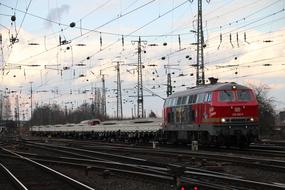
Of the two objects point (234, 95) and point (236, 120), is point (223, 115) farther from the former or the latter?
point (234, 95)

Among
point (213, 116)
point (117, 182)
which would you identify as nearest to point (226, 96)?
point (213, 116)

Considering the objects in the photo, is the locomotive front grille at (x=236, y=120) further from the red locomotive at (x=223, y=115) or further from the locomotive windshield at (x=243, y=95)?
the locomotive windshield at (x=243, y=95)

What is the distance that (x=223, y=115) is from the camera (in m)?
28.2

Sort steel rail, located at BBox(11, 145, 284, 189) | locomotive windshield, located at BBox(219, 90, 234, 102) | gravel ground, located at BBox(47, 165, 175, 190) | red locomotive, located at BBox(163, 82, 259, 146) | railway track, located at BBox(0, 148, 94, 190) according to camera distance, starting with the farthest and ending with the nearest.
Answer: locomotive windshield, located at BBox(219, 90, 234, 102) → red locomotive, located at BBox(163, 82, 259, 146) → railway track, located at BBox(0, 148, 94, 190) → gravel ground, located at BBox(47, 165, 175, 190) → steel rail, located at BBox(11, 145, 284, 189)

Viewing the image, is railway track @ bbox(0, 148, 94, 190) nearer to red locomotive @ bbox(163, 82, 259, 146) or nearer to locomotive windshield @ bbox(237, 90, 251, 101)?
red locomotive @ bbox(163, 82, 259, 146)

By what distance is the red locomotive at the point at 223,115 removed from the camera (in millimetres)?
27953

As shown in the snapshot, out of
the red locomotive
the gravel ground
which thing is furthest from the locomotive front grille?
the gravel ground

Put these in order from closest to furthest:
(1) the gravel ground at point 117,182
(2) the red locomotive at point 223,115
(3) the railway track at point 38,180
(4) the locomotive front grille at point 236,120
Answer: (1) the gravel ground at point 117,182 → (3) the railway track at point 38,180 → (2) the red locomotive at point 223,115 → (4) the locomotive front grille at point 236,120

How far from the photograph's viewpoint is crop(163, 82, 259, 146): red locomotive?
28.0 metres

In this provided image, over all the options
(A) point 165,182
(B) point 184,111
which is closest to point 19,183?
(A) point 165,182

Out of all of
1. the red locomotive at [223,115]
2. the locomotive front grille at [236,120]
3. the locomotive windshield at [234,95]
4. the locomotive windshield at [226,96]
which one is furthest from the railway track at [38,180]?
the locomotive windshield at [234,95]

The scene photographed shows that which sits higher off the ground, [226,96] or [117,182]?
[226,96]

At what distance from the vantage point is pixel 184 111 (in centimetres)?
3275

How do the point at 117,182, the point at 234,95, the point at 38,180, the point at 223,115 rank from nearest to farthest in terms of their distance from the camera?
the point at 117,182
the point at 38,180
the point at 223,115
the point at 234,95
